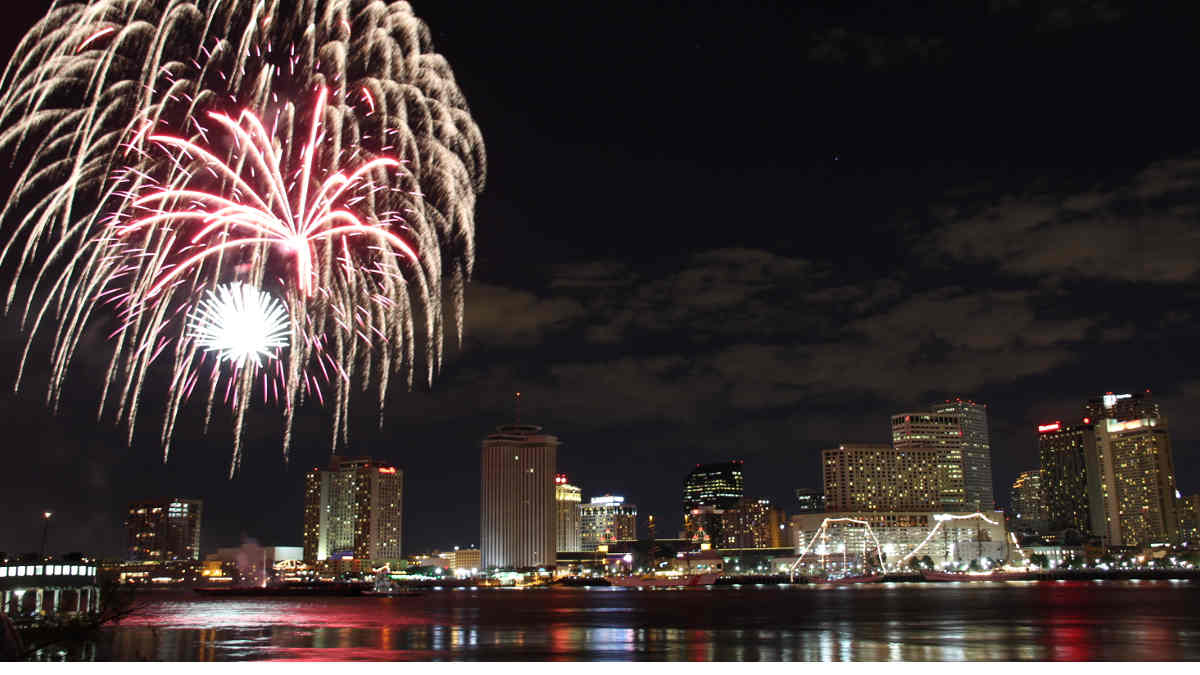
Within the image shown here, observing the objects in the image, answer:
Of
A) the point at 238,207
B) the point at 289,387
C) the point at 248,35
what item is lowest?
the point at 289,387

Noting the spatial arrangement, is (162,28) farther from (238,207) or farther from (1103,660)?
(1103,660)

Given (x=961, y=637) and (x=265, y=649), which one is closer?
(x=265, y=649)

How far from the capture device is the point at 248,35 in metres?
34.2

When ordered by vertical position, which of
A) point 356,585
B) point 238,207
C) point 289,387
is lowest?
point 356,585

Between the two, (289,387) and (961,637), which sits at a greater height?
(289,387)

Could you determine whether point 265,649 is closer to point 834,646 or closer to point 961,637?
point 834,646

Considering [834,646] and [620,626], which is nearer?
[834,646]

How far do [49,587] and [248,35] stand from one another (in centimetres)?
3227
